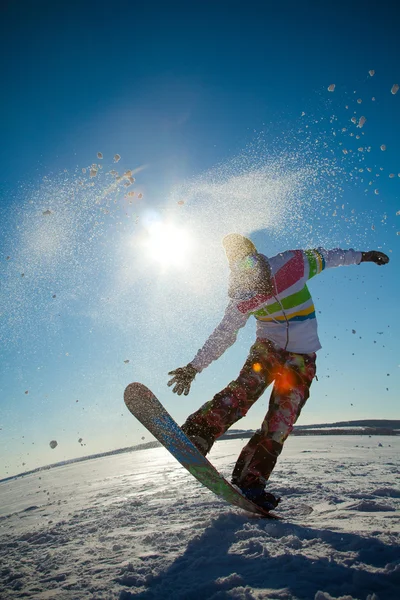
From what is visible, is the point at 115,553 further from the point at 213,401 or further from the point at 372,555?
the point at 372,555

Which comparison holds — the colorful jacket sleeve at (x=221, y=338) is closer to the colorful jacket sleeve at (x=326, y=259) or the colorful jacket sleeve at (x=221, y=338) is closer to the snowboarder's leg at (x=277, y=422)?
the snowboarder's leg at (x=277, y=422)

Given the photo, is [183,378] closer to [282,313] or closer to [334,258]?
[282,313]

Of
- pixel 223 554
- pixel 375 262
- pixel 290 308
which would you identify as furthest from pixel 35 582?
pixel 375 262

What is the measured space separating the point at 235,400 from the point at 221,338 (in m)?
0.63

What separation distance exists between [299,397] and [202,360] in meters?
0.99

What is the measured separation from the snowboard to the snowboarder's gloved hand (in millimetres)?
420

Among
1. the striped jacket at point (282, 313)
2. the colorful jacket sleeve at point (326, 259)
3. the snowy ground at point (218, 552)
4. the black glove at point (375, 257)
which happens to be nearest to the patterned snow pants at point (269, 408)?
the striped jacket at point (282, 313)

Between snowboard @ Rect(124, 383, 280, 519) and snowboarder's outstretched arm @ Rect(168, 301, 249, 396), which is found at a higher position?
snowboarder's outstretched arm @ Rect(168, 301, 249, 396)

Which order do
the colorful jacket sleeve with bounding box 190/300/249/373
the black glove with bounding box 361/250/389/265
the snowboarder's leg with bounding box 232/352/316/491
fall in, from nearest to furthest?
the snowboarder's leg with bounding box 232/352/316/491, the colorful jacket sleeve with bounding box 190/300/249/373, the black glove with bounding box 361/250/389/265

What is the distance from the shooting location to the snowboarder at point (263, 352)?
2850 millimetres

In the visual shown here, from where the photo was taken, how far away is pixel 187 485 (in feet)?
14.6

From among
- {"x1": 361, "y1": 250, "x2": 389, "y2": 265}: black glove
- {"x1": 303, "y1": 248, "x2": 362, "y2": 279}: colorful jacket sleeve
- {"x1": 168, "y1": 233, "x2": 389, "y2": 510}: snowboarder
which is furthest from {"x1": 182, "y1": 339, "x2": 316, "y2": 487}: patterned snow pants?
{"x1": 361, "y1": 250, "x2": 389, "y2": 265}: black glove

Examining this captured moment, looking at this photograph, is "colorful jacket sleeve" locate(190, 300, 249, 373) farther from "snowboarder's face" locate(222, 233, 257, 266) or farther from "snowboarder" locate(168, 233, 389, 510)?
"snowboarder's face" locate(222, 233, 257, 266)

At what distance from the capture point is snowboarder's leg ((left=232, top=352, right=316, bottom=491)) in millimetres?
2719
